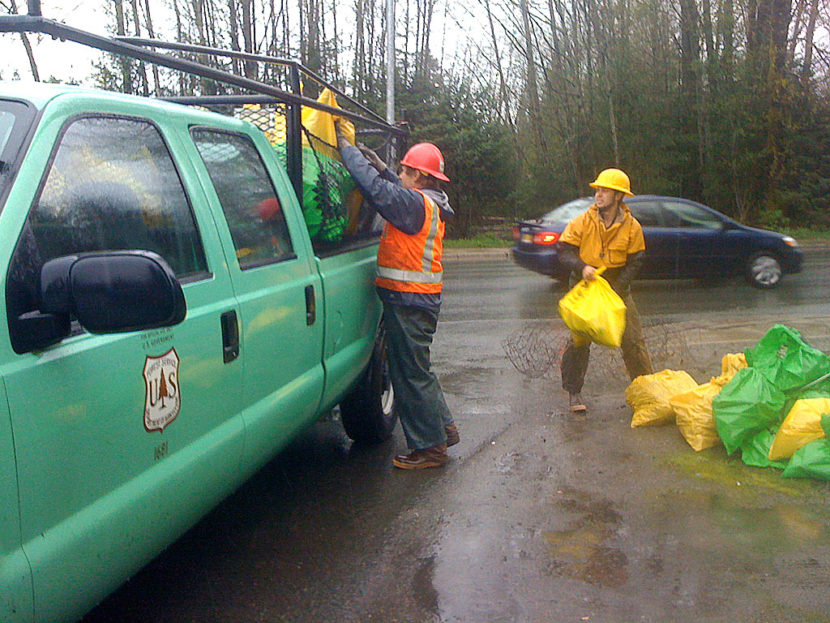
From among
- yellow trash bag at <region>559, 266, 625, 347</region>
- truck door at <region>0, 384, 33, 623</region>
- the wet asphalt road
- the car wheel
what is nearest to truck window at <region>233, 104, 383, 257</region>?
the wet asphalt road

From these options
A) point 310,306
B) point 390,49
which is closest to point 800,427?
point 310,306

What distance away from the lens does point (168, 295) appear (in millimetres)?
2309

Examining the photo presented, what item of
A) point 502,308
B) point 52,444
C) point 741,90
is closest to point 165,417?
point 52,444

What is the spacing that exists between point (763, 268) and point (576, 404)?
31.6 ft

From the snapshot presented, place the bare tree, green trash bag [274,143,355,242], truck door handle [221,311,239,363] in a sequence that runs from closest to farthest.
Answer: truck door handle [221,311,239,363] < green trash bag [274,143,355,242] < the bare tree

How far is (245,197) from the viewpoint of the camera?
12.3ft

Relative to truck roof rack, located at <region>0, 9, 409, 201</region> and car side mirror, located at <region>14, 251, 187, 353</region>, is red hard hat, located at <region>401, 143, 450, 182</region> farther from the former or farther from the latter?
car side mirror, located at <region>14, 251, 187, 353</region>

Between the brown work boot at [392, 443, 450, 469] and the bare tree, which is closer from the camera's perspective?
the brown work boot at [392, 443, 450, 469]

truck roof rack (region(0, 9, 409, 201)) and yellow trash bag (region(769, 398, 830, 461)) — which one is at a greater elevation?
truck roof rack (region(0, 9, 409, 201))

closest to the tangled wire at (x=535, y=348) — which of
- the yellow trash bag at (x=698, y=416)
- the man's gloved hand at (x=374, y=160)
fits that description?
the yellow trash bag at (x=698, y=416)

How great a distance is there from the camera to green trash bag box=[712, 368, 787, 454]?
488 centimetres

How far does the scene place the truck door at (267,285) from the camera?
345 cm

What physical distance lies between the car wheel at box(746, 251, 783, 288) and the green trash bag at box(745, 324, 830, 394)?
9.85 meters

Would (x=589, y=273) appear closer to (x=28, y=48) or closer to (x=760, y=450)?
(x=760, y=450)
